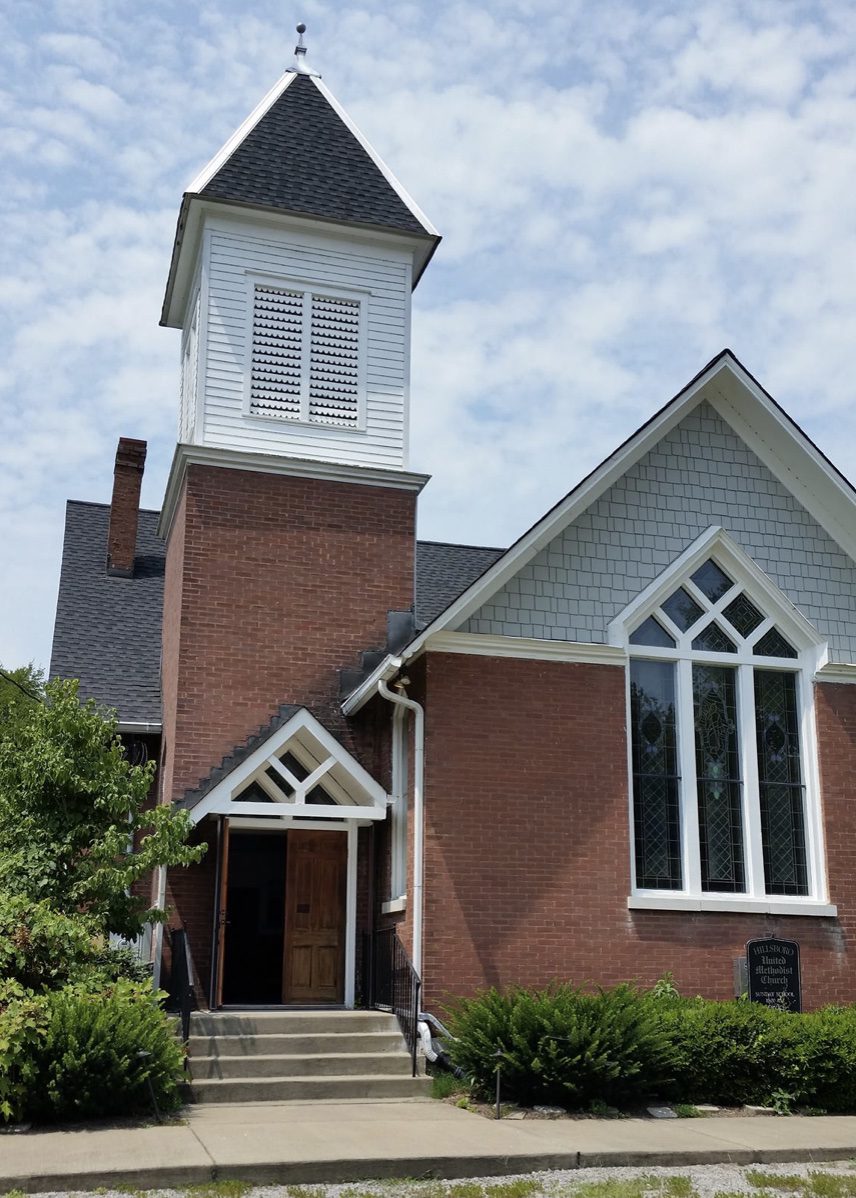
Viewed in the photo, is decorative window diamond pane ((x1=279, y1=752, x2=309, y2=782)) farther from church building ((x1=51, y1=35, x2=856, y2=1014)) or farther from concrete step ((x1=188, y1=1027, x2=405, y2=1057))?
concrete step ((x1=188, y1=1027, x2=405, y2=1057))

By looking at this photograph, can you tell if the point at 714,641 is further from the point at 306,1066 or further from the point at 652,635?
the point at 306,1066

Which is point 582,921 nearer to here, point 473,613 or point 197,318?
point 473,613

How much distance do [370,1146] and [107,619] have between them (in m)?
12.0

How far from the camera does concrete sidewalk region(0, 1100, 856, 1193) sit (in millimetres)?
8570

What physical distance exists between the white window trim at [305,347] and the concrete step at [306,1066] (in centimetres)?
822

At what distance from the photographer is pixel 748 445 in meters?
16.1

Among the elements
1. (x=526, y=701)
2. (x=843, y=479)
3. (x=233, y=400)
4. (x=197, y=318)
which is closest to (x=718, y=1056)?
(x=526, y=701)

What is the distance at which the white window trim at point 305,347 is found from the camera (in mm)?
17094

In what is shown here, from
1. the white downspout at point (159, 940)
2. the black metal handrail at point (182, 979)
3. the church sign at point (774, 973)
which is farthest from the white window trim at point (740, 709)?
the white downspout at point (159, 940)

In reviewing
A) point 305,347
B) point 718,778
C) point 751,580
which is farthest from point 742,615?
point 305,347

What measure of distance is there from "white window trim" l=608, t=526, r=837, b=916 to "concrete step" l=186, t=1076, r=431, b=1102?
332 cm

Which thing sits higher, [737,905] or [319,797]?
[319,797]

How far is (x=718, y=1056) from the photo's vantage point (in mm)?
12141

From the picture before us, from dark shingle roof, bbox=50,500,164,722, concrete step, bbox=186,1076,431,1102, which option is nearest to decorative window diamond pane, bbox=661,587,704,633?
concrete step, bbox=186,1076,431,1102
